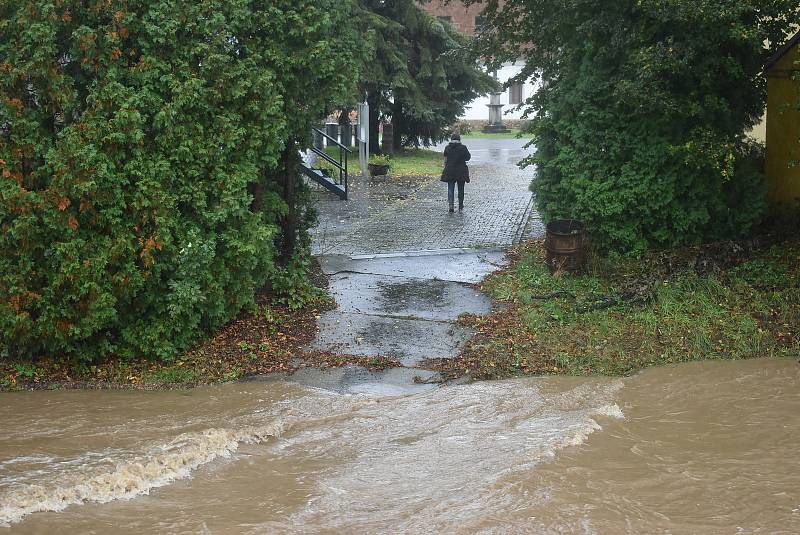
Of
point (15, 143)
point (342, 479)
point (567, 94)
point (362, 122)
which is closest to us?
point (342, 479)

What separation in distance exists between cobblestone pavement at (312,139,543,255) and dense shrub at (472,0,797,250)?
292 cm

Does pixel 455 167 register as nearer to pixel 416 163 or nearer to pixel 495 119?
pixel 416 163

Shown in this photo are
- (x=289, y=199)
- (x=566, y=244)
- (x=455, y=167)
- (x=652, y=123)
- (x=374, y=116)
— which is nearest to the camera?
(x=289, y=199)

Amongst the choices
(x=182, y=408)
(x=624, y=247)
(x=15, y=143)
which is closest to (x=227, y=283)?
(x=182, y=408)

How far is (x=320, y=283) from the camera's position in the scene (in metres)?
11.8

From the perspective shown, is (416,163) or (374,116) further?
(374,116)

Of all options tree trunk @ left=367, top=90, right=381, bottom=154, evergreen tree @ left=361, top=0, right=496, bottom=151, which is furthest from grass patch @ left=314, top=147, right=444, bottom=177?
evergreen tree @ left=361, top=0, right=496, bottom=151

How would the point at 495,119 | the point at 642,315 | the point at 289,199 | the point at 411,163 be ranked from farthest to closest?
the point at 495,119 < the point at 411,163 < the point at 289,199 < the point at 642,315

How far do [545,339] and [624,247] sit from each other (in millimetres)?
2912

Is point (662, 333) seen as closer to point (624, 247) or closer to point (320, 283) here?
point (624, 247)

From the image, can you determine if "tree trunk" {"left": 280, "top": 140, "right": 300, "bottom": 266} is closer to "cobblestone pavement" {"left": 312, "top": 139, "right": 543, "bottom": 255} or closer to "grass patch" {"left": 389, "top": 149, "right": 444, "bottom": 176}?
"cobblestone pavement" {"left": 312, "top": 139, "right": 543, "bottom": 255}

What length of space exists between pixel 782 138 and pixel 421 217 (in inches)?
284

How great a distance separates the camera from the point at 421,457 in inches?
271

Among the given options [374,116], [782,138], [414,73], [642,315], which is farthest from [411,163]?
[642,315]
